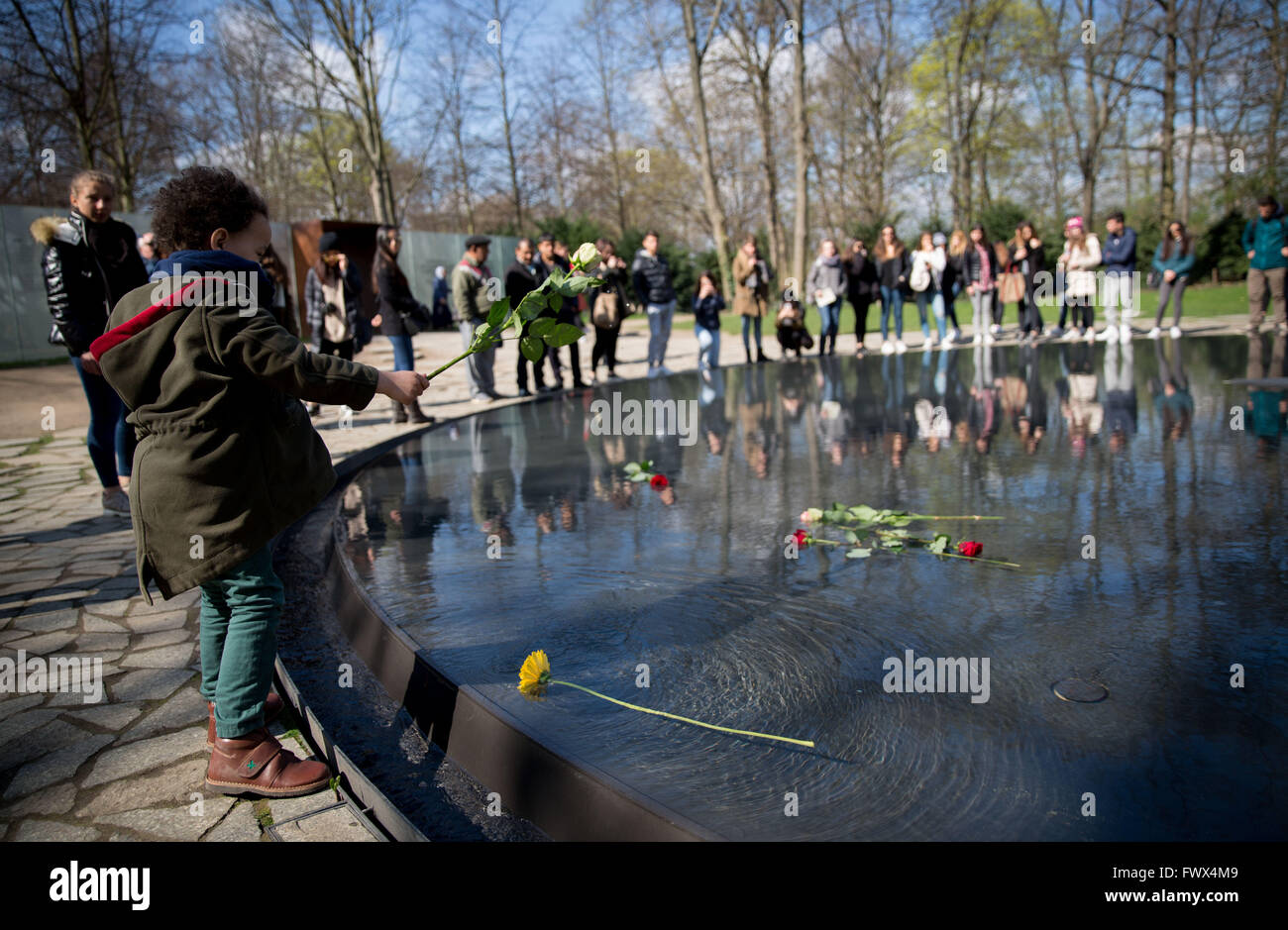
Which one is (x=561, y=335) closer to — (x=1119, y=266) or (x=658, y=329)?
(x=658, y=329)

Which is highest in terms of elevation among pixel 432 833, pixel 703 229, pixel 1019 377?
pixel 703 229

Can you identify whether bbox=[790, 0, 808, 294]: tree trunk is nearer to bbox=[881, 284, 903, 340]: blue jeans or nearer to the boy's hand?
bbox=[881, 284, 903, 340]: blue jeans

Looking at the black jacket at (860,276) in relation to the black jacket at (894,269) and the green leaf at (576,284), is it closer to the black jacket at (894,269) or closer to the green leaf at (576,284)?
the black jacket at (894,269)

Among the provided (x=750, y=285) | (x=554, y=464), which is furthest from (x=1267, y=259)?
(x=554, y=464)

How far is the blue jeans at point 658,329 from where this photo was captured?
14.9 meters

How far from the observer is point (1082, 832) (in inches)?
93.6

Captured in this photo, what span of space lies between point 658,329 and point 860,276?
3.78 m

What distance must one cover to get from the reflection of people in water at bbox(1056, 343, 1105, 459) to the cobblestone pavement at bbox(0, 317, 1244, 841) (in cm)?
578

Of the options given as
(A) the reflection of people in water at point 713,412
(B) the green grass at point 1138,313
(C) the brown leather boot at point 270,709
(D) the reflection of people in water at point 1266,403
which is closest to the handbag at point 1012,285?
(B) the green grass at point 1138,313

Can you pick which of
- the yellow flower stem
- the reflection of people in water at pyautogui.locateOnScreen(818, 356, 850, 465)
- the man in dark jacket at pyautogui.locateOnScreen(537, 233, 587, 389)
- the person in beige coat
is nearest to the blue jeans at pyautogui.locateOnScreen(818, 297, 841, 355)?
the person in beige coat

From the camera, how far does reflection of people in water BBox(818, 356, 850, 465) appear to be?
7694mm
